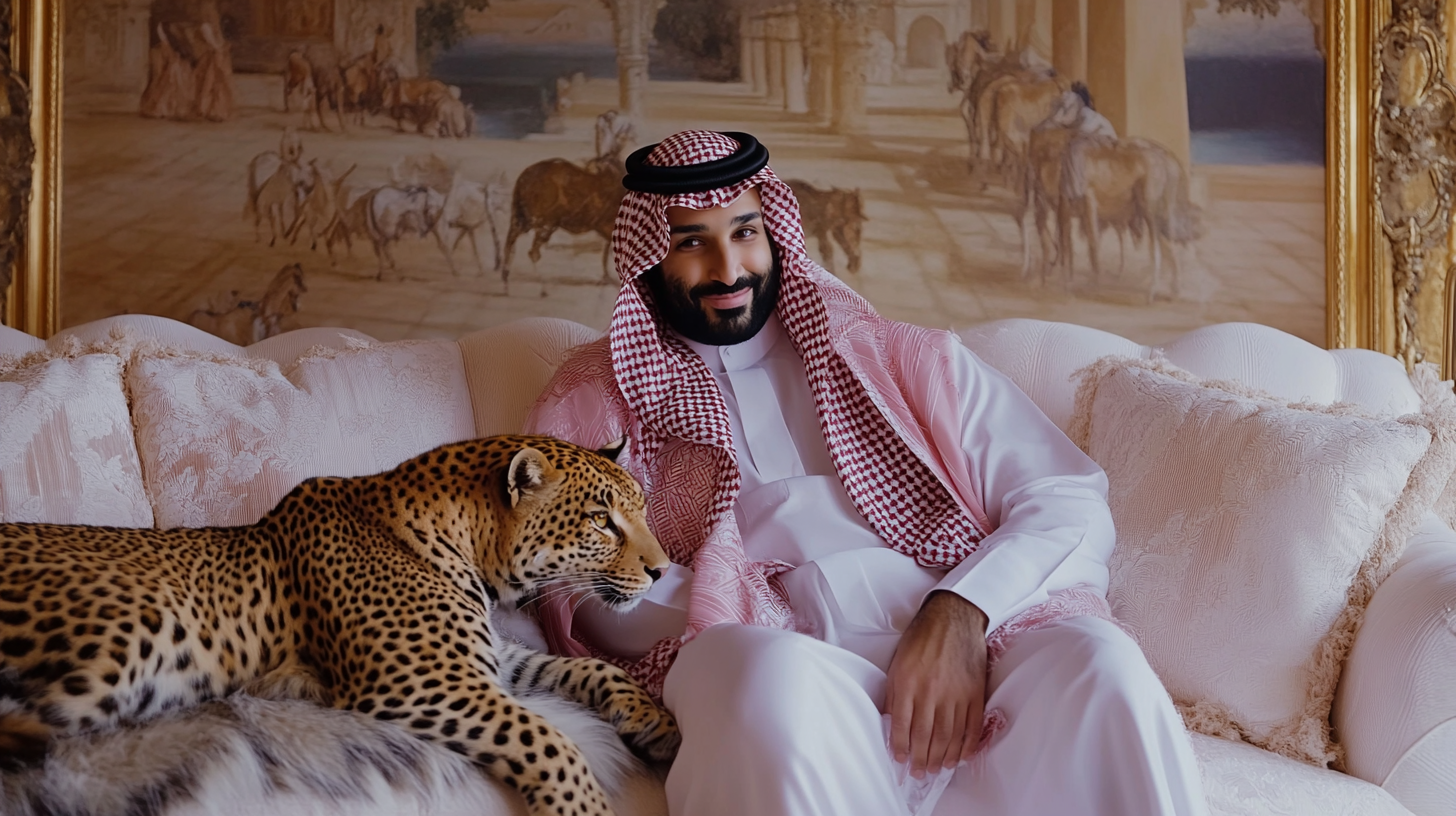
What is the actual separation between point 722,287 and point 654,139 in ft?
5.72

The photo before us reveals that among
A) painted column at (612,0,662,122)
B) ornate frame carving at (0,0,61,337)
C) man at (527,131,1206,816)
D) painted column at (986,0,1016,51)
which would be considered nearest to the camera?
man at (527,131,1206,816)

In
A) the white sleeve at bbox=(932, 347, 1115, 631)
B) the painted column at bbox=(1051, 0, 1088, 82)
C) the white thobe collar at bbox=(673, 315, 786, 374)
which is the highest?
the painted column at bbox=(1051, 0, 1088, 82)

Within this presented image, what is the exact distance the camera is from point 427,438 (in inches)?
99.5

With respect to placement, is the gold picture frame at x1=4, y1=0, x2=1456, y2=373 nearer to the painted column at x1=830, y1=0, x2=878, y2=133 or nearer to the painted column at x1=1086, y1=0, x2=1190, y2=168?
the painted column at x1=1086, y1=0, x2=1190, y2=168

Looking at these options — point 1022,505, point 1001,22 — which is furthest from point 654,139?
point 1022,505

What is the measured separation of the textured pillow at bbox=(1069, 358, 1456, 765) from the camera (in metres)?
2.08

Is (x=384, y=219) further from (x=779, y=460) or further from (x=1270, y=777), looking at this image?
(x=1270, y=777)

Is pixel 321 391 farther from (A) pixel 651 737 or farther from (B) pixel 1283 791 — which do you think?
(B) pixel 1283 791

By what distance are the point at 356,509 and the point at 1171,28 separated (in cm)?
340

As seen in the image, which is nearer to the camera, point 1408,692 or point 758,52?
point 1408,692

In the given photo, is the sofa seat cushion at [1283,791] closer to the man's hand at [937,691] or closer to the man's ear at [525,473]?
the man's hand at [937,691]

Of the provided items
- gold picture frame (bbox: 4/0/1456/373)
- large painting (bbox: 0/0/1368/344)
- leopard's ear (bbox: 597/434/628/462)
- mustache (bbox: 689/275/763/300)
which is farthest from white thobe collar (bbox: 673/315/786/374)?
gold picture frame (bbox: 4/0/1456/373)

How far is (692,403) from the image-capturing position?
2287mm

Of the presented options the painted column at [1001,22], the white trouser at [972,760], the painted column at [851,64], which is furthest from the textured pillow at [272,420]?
the painted column at [1001,22]
